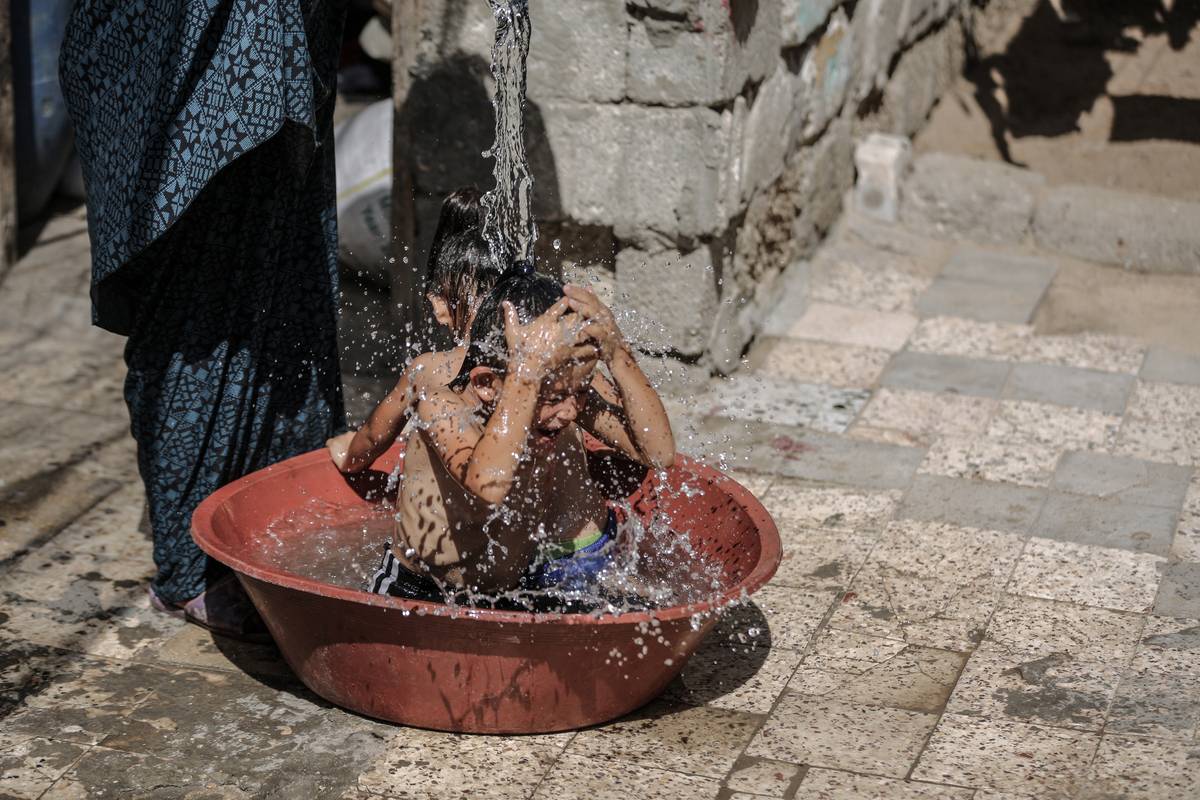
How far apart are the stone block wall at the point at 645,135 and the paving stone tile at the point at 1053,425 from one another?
90 cm

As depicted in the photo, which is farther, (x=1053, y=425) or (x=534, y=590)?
(x=1053, y=425)

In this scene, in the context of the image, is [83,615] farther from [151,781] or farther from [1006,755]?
[1006,755]

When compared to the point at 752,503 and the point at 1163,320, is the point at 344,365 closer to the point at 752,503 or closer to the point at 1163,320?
the point at 752,503

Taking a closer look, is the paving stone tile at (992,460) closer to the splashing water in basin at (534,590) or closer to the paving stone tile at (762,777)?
the splashing water in basin at (534,590)

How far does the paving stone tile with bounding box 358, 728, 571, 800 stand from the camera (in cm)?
289

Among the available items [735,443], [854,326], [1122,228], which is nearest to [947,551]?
[735,443]

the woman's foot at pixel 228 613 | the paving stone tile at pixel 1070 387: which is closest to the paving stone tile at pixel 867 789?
the woman's foot at pixel 228 613

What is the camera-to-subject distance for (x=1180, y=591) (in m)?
3.65

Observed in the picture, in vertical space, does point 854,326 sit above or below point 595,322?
below

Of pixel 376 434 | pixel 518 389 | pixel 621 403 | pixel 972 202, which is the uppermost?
pixel 518 389

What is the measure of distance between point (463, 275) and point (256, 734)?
1.04m

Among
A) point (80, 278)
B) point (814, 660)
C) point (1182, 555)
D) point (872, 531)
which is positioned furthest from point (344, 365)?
point (1182, 555)

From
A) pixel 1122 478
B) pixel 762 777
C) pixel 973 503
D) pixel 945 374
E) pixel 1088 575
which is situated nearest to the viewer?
pixel 762 777

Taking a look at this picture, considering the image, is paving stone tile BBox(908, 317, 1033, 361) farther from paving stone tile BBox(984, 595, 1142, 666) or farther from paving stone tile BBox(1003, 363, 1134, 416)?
paving stone tile BBox(984, 595, 1142, 666)
